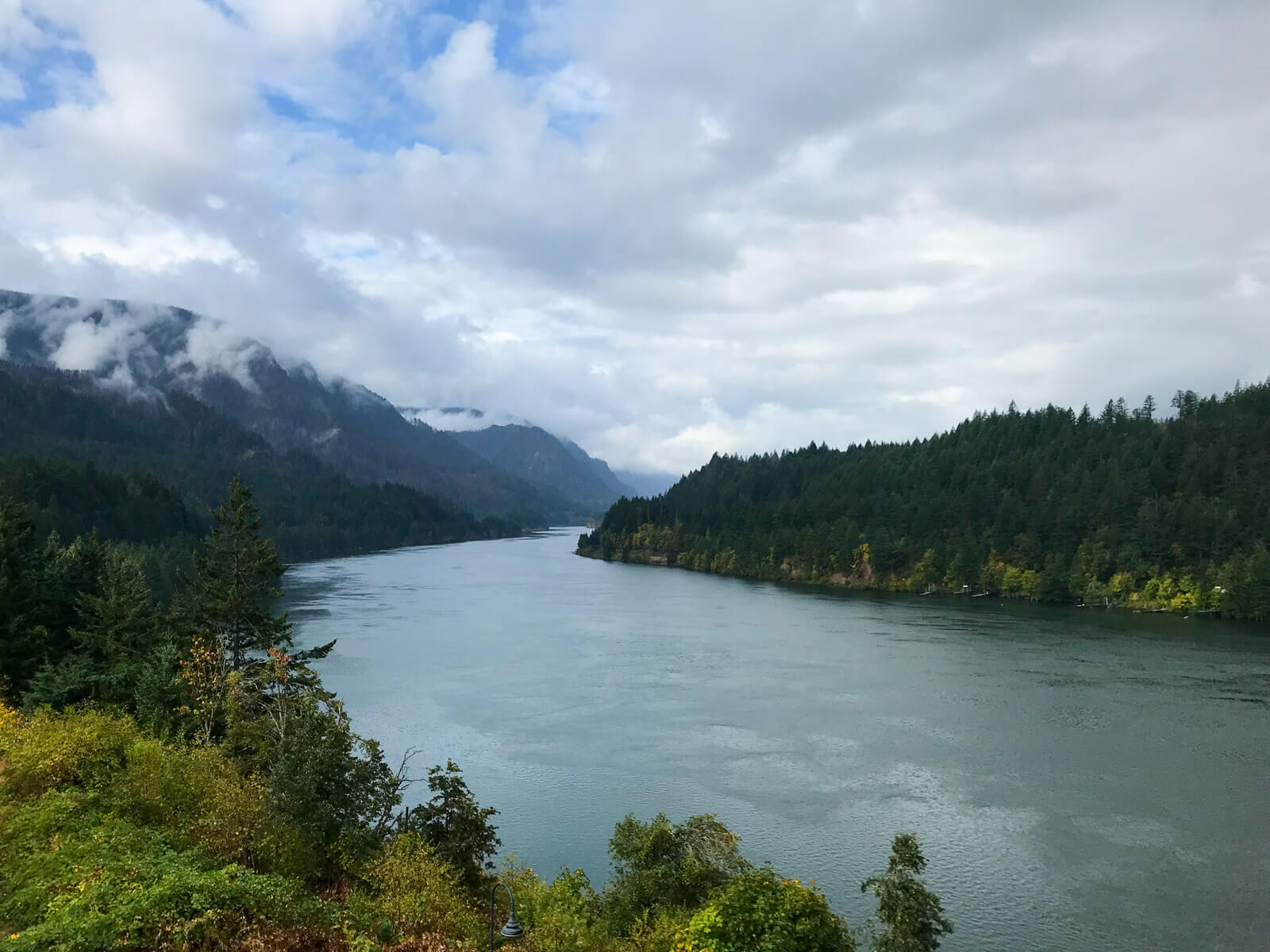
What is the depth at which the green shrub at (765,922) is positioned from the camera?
16422 mm

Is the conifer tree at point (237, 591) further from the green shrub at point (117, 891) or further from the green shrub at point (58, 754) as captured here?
the green shrub at point (117, 891)

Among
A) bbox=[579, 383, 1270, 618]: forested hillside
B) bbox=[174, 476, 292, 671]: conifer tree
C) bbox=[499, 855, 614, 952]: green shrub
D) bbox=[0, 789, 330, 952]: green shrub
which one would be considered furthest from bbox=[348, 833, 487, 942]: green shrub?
bbox=[579, 383, 1270, 618]: forested hillside

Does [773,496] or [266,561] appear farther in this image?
[773,496]

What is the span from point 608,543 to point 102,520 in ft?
344

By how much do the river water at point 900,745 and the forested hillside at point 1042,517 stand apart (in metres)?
13.5

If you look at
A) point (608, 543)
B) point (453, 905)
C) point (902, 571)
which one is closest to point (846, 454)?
point (608, 543)

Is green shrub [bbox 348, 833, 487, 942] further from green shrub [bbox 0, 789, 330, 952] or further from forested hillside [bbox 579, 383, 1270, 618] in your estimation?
forested hillside [bbox 579, 383, 1270, 618]

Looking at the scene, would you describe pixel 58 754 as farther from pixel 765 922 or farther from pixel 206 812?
pixel 765 922

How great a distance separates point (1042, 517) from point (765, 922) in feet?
366

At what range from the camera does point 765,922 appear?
662 inches

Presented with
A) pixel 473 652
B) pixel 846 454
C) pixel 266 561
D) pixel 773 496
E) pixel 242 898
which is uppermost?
pixel 846 454

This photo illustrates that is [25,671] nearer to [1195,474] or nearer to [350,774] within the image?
[350,774]

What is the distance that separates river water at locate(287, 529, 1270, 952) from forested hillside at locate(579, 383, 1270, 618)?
13.5m

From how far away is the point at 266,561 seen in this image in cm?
3653
